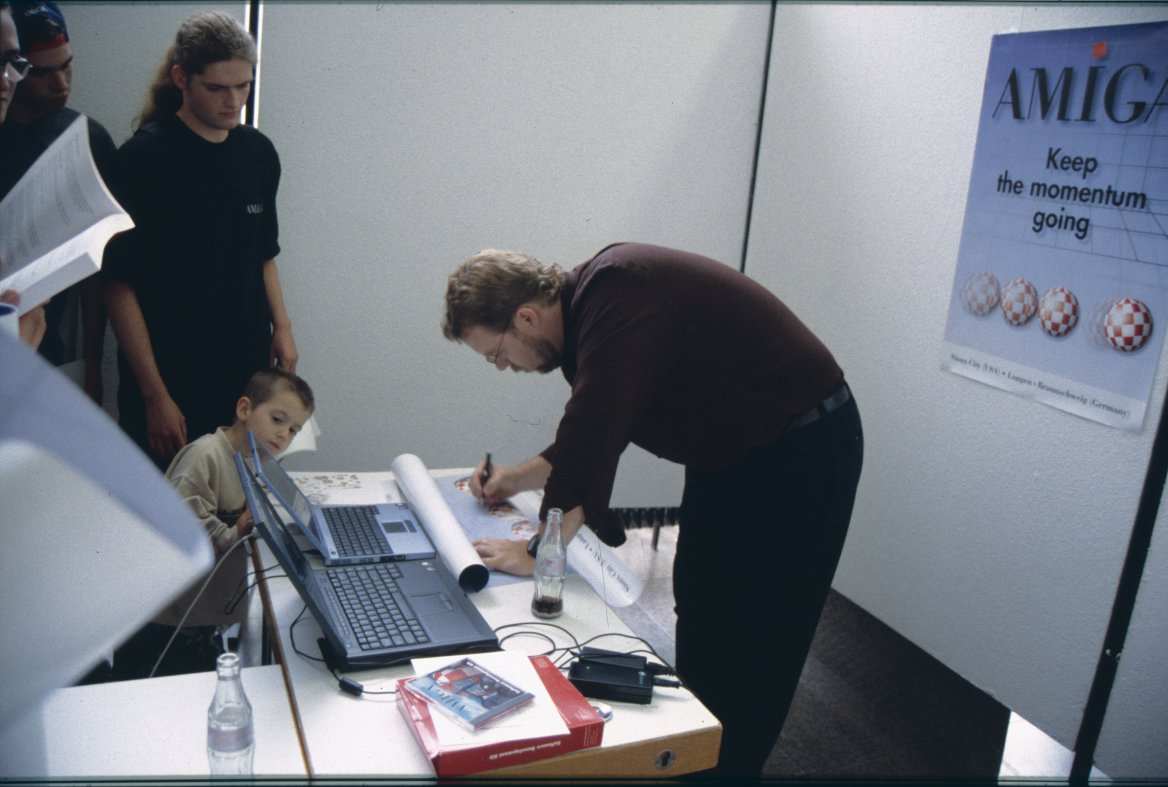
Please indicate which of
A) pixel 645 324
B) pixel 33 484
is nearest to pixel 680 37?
pixel 645 324

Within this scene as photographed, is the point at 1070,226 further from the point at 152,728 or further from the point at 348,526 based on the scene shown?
the point at 152,728

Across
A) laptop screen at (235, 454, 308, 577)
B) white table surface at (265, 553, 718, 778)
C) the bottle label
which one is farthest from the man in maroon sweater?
the bottle label

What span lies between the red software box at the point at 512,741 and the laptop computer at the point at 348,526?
0.38 m

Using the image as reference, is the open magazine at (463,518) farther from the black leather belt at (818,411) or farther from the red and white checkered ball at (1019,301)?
the red and white checkered ball at (1019,301)

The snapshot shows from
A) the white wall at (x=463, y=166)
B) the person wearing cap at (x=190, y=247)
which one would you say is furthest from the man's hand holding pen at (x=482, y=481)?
the white wall at (x=463, y=166)

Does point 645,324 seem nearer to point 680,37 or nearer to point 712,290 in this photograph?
point 712,290

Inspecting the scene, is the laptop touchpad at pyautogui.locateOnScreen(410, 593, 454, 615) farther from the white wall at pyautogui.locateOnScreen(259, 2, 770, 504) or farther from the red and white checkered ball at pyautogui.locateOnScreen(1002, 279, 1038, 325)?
the white wall at pyautogui.locateOnScreen(259, 2, 770, 504)

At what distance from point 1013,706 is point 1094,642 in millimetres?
329

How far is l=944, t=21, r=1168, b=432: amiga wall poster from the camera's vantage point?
1.99 metres

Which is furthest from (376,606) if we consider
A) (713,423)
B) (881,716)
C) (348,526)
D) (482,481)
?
(881,716)

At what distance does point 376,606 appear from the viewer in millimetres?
1454

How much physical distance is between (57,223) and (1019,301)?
2.11 metres

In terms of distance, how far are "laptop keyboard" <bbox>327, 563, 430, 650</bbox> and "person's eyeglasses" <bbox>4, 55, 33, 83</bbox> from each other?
84 centimetres

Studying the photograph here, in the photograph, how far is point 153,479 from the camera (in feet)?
1.63
